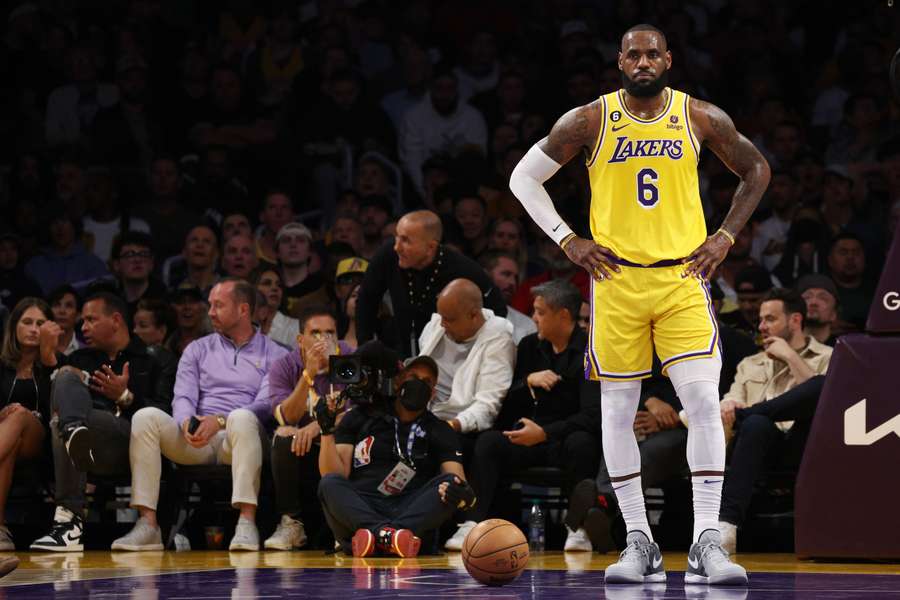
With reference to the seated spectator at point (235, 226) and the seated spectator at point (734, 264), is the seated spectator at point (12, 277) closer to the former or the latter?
the seated spectator at point (235, 226)

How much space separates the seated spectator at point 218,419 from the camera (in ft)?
27.3

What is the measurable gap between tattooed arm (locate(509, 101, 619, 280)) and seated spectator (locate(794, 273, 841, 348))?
3.02m

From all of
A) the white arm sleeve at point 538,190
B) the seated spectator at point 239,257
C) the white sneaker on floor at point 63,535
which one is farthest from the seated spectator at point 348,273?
the white arm sleeve at point 538,190

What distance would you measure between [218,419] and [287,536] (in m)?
0.84

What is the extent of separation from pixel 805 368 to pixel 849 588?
8.82ft

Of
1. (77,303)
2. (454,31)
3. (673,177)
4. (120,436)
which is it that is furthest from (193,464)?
(454,31)

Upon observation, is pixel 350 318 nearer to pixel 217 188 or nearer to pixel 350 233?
pixel 350 233

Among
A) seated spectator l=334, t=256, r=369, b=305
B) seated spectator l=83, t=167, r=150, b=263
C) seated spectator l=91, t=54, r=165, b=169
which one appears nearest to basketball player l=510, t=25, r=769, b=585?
seated spectator l=334, t=256, r=369, b=305

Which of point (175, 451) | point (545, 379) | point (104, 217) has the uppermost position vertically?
point (104, 217)

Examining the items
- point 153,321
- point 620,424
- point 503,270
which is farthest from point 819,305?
point 153,321

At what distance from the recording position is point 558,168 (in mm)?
5840

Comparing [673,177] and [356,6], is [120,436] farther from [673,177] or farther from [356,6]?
[356,6]

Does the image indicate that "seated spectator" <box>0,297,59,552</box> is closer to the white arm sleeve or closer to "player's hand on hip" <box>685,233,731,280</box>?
the white arm sleeve

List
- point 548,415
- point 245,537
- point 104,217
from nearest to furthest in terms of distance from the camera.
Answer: point 245,537 → point 548,415 → point 104,217
